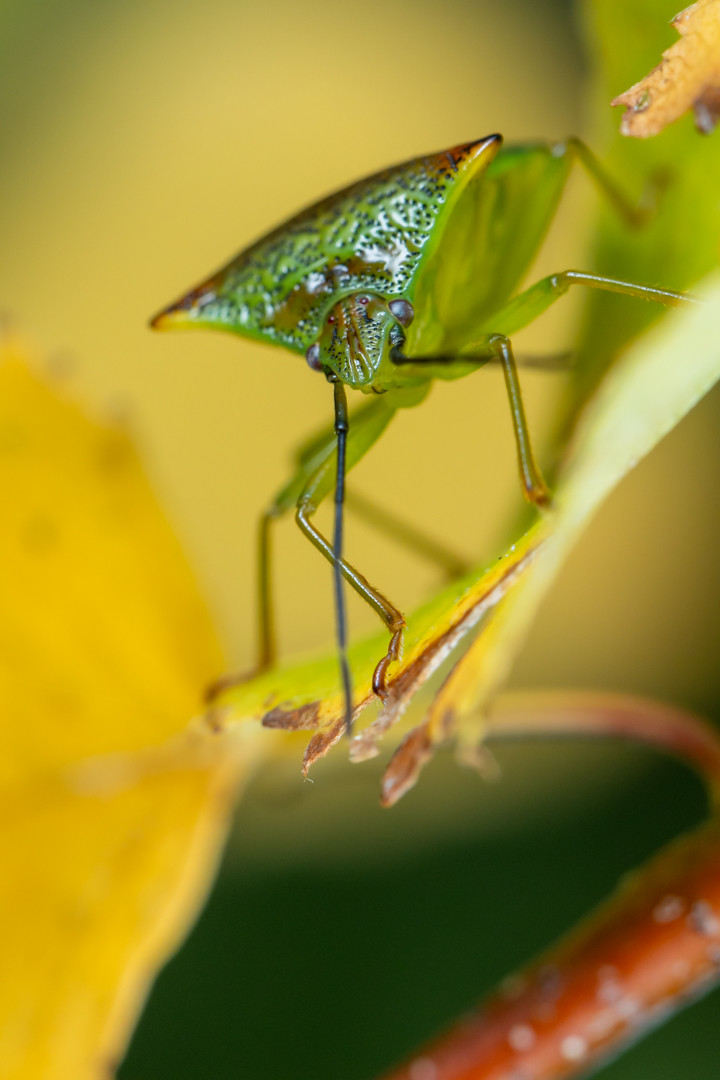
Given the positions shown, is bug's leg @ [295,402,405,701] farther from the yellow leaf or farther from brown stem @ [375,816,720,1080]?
the yellow leaf

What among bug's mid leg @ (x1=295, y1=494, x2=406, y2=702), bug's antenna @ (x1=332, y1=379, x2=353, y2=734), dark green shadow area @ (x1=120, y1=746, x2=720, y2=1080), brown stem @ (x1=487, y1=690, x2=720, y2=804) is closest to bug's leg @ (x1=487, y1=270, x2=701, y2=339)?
bug's antenna @ (x1=332, y1=379, x2=353, y2=734)

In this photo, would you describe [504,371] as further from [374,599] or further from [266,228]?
[266,228]

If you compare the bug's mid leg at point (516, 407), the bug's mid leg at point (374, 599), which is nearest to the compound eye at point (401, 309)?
the bug's mid leg at point (516, 407)

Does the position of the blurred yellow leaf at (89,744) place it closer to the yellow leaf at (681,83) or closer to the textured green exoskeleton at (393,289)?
the textured green exoskeleton at (393,289)

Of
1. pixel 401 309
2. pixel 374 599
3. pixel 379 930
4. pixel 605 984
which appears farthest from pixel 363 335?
pixel 379 930

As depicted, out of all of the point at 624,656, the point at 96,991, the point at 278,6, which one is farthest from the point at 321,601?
the point at 278,6

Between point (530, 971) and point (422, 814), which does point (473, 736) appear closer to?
point (530, 971)
